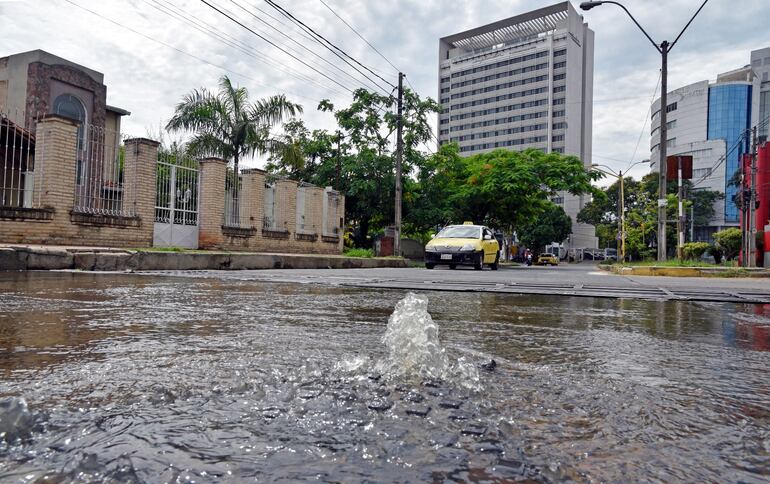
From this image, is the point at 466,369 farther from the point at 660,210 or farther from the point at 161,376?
the point at 660,210

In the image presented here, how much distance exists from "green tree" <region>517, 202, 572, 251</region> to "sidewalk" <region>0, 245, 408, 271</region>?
55.8m

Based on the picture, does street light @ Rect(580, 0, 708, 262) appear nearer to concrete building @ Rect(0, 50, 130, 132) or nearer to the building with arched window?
the building with arched window

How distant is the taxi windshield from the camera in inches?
656

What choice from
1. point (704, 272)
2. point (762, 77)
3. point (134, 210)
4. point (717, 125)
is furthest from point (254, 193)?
point (762, 77)

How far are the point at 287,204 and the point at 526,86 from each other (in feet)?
288

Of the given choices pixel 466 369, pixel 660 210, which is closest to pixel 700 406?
pixel 466 369

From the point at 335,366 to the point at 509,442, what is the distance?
82 centimetres

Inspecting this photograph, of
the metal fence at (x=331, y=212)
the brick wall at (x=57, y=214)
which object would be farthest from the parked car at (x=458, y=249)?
the brick wall at (x=57, y=214)

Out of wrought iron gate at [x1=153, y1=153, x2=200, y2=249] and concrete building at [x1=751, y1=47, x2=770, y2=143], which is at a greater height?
concrete building at [x1=751, y1=47, x2=770, y2=143]

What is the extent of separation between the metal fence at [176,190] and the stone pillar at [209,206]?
166 mm

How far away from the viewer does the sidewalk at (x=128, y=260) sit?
310 inches

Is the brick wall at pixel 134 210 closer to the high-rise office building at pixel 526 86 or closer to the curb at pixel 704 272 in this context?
the curb at pixel 704 272

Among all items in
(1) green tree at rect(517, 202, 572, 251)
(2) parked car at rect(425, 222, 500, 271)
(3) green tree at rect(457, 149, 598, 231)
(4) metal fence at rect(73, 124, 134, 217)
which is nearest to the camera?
(4) metal fence at rect(73, 124, 134, 217)

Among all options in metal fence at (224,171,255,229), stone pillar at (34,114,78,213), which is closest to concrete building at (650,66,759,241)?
metal fence at (224,171,255,229)
